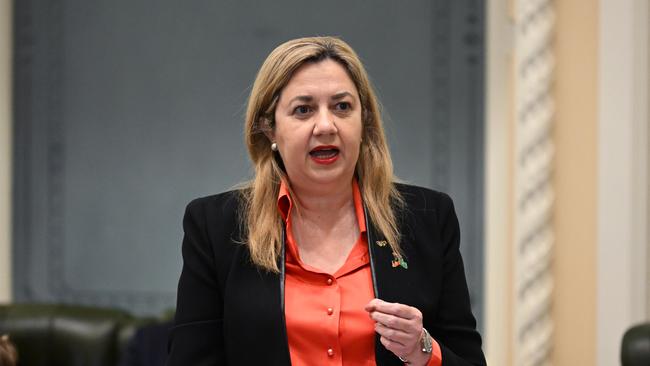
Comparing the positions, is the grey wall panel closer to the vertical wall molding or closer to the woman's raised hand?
the vertical wall molding

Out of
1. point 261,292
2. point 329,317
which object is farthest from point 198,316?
point 329,317

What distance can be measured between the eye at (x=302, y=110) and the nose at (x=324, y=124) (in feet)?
0.13

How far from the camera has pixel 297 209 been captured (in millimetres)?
2113

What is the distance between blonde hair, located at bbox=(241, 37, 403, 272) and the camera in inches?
79.9

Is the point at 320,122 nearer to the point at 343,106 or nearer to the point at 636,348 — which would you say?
the point at 343,106

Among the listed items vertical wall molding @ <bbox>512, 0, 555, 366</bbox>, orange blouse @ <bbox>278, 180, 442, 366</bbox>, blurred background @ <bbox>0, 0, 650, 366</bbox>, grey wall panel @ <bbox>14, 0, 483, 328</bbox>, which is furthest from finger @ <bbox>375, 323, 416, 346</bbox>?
grey wall panel @ <bbox>14, 0, 483, 328</bbox>

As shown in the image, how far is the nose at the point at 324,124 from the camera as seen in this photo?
1962 millimetres

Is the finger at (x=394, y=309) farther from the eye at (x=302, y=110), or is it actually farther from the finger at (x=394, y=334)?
the eye at (x=302, y=110)

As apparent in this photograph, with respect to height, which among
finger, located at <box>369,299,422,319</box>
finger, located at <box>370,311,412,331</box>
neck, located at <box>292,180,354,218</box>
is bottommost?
finger, located at <box>370,311,412,331</box>

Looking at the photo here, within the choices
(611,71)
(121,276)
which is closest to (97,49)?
(121,276)

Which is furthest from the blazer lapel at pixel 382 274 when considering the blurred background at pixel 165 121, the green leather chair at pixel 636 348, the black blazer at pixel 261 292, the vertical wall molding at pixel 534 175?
the blurred background at pixel 165 121

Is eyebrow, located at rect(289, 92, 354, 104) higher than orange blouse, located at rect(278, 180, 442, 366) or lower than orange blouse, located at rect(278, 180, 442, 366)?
higher

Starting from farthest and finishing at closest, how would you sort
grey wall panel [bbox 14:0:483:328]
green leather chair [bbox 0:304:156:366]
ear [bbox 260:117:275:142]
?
grey wall panel [bbox 14:0:483:328] → green leather chair [bbox 0:304:156:366] → ear [bbox 260:117:275:142]

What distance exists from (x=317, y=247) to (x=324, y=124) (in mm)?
284
